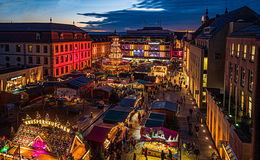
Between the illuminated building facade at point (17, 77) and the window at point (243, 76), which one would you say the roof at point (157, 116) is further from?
the illuminated building facade at point (17, 77)

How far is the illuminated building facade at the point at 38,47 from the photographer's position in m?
52.5

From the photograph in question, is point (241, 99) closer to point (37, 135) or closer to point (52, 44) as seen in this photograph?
point (37, 135)

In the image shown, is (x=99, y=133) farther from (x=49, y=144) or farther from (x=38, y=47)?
(x=38, y=47)

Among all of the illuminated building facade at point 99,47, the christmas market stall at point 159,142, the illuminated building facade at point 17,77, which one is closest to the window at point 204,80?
the christmas market stall at point 159,142

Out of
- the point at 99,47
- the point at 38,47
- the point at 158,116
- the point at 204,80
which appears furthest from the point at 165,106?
the point at 99,47

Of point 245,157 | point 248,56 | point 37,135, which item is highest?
point 248,56

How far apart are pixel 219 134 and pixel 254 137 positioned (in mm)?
9345

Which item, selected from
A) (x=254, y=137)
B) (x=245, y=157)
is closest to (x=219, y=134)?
(x=245, y=157)

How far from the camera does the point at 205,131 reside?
2642 cm

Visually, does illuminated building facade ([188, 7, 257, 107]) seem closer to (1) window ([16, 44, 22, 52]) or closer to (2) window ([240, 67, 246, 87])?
(2) window ([240, 67, 246, 87])

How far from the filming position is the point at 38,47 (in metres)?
52.7

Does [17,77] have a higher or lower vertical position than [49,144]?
higher

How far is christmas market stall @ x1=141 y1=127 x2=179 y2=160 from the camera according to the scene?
1947 cm

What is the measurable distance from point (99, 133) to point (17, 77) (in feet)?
92.3
